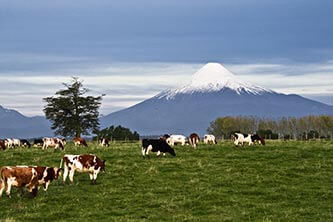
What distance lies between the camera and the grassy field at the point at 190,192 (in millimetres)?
16359

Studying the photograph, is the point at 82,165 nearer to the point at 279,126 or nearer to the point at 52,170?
the point at 52,170

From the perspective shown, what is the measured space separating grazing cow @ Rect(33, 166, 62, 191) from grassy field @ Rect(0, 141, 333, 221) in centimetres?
38

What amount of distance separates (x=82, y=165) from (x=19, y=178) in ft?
12.8

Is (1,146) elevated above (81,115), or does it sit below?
below

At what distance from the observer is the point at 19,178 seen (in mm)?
18812

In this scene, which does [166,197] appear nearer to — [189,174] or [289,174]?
[189,174]

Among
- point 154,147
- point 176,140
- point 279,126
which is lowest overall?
point 154,147

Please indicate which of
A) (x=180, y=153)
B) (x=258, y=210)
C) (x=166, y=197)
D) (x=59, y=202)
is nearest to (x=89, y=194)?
(x=59, y=202)

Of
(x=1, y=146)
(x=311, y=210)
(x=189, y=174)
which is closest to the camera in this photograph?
(x=311, y=210)

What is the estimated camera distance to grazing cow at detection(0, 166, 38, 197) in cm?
1864

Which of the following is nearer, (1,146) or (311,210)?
(311,210)

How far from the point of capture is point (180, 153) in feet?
105

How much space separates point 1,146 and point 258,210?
27.3 m

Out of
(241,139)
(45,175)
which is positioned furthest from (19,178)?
(241,139)
